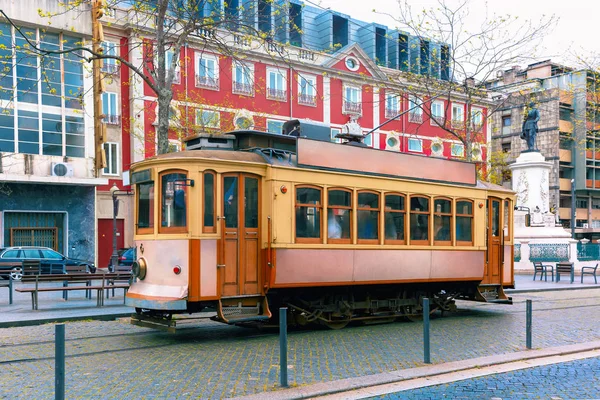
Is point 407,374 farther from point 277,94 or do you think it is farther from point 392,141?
point 392,141

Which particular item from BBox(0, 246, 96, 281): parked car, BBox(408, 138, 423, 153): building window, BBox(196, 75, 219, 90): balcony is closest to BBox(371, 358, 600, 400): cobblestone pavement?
BBox(0, 246, 96, 281): parked car

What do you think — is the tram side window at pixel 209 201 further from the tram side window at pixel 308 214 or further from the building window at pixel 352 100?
the building window at pixel 352 100

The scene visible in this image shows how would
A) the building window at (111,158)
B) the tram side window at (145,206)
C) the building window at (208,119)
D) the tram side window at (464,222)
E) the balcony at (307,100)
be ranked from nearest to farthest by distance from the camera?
1. the tram side window at (145,206)
2. the tram side window at (464,222)
3. the building window at (208,119)
4. the building window at (111,158)
5. the balcony at (307,100)

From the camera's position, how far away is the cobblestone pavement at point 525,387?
22.6ft

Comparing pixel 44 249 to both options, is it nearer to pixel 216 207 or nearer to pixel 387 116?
pixel 216 207

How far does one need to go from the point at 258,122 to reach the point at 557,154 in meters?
37.3

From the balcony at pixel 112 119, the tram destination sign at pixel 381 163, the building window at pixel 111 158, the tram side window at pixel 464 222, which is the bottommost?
the tram side window at pixel 464 222

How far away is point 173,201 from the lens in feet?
33.9

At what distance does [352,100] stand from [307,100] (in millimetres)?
3669

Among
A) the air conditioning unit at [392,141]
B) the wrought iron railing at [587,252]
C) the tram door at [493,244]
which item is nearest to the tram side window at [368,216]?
the tram door at [493,244]

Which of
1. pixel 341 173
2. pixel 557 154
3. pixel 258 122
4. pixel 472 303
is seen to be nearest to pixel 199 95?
pixel 258 122

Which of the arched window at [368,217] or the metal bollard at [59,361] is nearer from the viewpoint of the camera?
the metal bollard at [59,361]

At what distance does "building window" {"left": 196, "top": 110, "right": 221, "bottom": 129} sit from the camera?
3004 centimetres

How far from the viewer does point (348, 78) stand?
4109 cm
